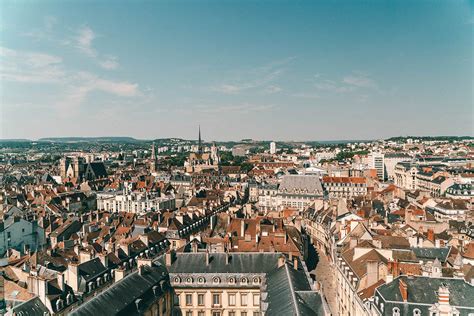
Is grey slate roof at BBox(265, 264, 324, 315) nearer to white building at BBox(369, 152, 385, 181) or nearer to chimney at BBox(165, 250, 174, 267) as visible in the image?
chimney at BBox(165, 250, 174, 267)

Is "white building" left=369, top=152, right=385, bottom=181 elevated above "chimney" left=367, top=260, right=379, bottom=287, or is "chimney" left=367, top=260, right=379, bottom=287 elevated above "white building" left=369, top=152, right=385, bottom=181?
"white building" left=369, top=152, right=385, bottom=181

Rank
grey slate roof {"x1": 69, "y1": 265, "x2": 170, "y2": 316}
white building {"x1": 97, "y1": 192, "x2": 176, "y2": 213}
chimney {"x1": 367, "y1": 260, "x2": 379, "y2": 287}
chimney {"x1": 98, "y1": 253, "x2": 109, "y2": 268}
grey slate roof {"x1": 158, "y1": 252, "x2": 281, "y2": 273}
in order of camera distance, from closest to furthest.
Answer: grey slate roof {"x1": 69, "y1": 265, "x2": 170, "y2": 316} < chimney {"x1": 367, "y1": 260, "x2": 379, "y2": 287} < grey slate roof {"x1": 158, "y1": 252, "x2": 281, "y2": 273} < chimney {"x1": 98, "y1": 253, "x2": 109, "y2": 268} < white building {"x1": 97, "y1": 192, "x2": 176, "y2": 213}

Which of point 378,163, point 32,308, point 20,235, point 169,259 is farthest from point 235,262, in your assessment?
point 378,163

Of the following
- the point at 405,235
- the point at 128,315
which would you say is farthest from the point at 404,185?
the point at 128,315

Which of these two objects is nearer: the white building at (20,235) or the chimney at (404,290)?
the chimney at (404,290)

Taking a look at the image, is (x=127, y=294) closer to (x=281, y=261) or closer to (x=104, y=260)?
(x=104, y=260)

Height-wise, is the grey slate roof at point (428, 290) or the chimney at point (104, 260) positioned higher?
the grey slate roof at point (428, 290)

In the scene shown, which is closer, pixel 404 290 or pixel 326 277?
pixel 404 290

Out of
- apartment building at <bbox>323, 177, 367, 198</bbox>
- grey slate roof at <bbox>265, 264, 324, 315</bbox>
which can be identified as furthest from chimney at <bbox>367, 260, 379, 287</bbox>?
apartment building at <bbox>323, 177, 367, 198</bbox>

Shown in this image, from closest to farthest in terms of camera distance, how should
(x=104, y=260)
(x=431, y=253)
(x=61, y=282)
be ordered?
(x=61, y=282) → (x=104, y=260) → (x=431, y=253)

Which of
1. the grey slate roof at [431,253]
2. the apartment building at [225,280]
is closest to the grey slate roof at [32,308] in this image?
the apartment building at [225,280]

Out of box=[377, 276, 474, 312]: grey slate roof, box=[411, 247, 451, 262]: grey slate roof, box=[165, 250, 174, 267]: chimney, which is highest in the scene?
box=[377, 276, 474, 312]: grey slate roof

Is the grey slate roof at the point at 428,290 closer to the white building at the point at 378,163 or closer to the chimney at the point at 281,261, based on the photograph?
the chimney at the point at 281,261
